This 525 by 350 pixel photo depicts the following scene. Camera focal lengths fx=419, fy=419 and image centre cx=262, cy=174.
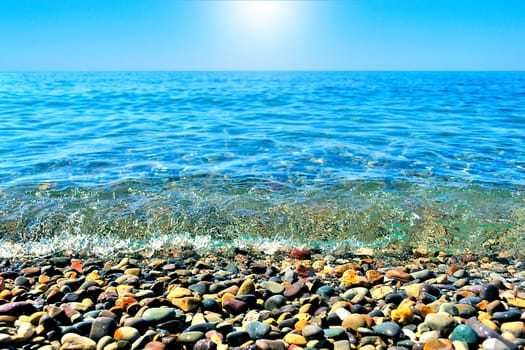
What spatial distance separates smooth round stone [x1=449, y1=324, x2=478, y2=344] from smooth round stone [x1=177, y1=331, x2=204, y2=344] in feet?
6.11

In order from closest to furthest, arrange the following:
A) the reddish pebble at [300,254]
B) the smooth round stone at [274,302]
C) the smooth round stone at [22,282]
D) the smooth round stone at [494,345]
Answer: the smooth round stone at [494,345]
the smooth round stone at [274,302]
the smooth round stone at [22,282]
the reddish pebble at [300,254]

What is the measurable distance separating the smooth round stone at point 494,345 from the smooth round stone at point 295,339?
1.27m

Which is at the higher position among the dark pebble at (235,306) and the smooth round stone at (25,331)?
the smooth round stone at (25,331)

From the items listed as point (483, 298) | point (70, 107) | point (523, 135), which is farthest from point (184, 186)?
point (70, 107)

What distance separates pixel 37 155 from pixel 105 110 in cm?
1033

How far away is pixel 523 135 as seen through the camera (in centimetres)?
1319

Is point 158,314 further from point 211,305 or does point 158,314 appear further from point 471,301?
point 471,301

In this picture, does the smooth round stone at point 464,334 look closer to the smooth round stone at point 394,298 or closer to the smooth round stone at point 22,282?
the smooth round stone at point 394,298

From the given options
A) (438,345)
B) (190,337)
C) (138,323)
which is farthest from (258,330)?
(438,345)

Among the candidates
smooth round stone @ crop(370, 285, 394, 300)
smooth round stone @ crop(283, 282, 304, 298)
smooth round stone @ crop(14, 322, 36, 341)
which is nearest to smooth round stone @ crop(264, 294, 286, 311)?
smooth round stone @ crop(283, 282, 304, 298)

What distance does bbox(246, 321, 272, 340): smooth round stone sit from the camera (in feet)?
10.4

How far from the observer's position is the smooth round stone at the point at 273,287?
399cm

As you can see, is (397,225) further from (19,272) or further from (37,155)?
(37,155)

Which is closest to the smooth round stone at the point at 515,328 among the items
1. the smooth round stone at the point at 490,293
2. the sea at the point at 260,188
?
the smooth round stone at the point at 490,293
